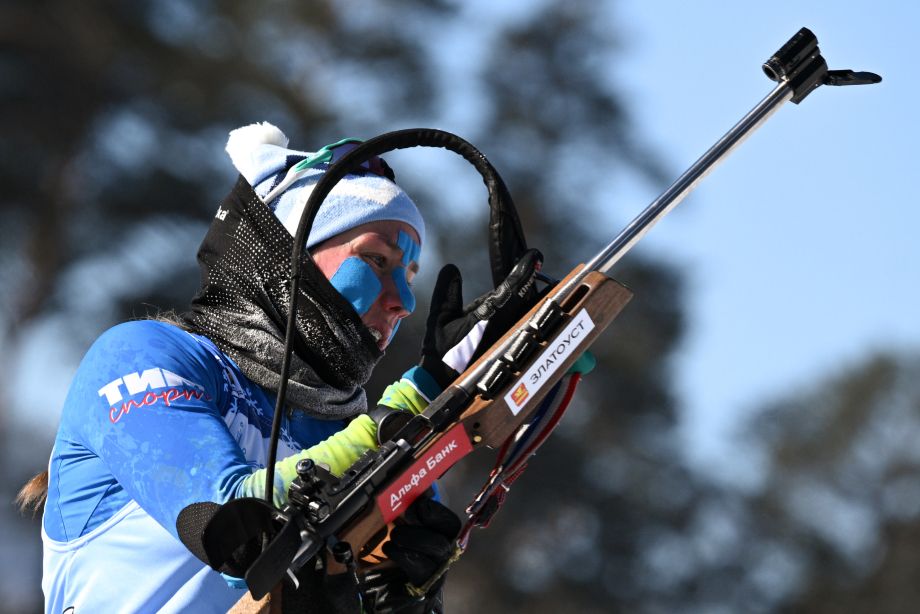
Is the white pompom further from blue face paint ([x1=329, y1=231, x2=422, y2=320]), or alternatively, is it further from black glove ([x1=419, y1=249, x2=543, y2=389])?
black glove ([x1=419, y1=249, x2=543, y2=389])

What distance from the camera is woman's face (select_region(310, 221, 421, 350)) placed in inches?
123

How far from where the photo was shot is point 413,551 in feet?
8.73

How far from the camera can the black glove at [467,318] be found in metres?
2.76

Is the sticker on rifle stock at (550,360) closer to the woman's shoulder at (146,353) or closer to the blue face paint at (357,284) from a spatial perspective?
the blue face paint at (357,284)

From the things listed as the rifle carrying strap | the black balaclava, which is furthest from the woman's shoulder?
the rifle carrying strap

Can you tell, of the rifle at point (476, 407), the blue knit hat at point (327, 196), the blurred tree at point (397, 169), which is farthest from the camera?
the blurred tree at point (397, 169)

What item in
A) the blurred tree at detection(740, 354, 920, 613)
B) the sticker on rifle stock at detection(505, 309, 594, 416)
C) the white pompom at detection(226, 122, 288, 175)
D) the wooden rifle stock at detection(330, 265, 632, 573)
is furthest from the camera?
the blurred tree at detection(740, 354, 920, 613)

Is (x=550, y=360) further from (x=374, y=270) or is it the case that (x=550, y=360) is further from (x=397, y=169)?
(x=397, y=169)

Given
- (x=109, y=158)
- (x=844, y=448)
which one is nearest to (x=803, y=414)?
(x=844, y=448)

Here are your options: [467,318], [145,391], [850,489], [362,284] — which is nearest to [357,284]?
[362,284]

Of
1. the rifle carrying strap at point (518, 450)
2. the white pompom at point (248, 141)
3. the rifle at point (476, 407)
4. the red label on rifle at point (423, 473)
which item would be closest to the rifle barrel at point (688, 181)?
the rifle at point (476, 407)

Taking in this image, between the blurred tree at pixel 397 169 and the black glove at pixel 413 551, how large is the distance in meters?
10.2

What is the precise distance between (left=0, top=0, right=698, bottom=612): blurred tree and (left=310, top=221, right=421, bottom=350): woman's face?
31.9 ft

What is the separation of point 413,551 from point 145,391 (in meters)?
0.60
